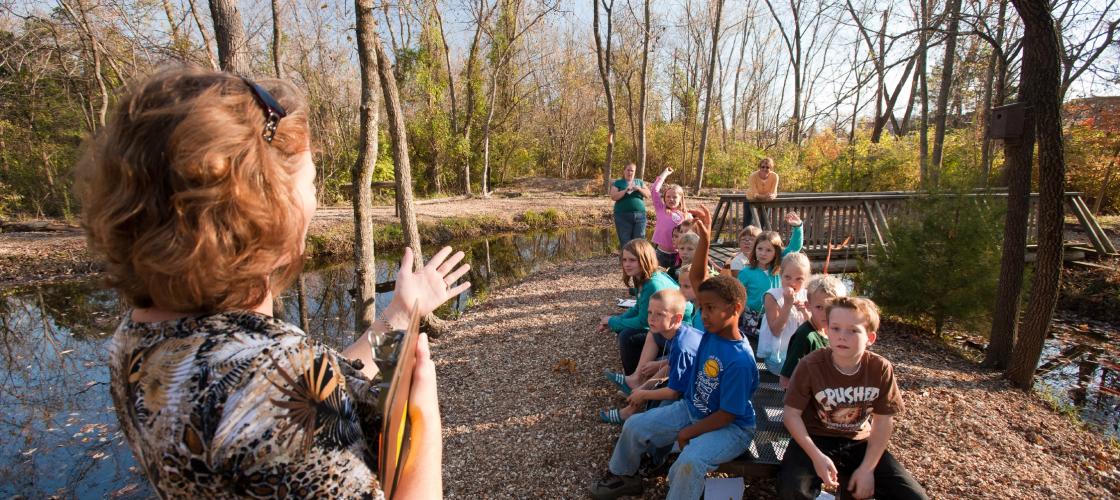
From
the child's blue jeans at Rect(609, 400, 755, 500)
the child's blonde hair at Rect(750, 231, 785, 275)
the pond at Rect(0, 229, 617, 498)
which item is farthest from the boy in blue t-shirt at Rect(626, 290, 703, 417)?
the pond at Rect(0, 229, 617, 498)

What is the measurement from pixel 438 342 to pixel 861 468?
16.5ft

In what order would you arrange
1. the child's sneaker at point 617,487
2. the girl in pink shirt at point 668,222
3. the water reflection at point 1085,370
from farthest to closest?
1. the girl in pink shirt at point 668,222
2. the water reflection at point 1085,370
3. the child's sneaker at point 617,487

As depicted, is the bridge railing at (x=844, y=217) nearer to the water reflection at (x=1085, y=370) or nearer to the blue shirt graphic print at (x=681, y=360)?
the water reflection at (x=1085, y=370)

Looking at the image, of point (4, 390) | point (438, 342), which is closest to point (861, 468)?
point (438, 342)

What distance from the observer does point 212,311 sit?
838mm

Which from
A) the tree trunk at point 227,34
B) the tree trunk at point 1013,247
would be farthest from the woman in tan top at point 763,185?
the tree trunk at point 227,34

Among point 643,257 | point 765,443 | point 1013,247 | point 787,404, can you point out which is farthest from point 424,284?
point 1013,247

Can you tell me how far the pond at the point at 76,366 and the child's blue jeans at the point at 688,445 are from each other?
262 cm

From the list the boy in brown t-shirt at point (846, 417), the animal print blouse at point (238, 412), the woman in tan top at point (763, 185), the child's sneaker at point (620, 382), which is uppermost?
the woman in tan top at point (763, 185)

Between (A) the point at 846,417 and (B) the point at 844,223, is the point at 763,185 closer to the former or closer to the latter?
(B) the point at 844,223

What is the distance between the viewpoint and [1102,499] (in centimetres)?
315

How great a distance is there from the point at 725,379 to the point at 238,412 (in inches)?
101

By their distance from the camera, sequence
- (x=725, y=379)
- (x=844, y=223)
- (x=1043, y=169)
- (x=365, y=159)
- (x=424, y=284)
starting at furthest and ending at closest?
1. (x=844, y=223)
2. (x=365, y=159)
3. (x=1043, y=169)
4. (x=725, y=379)
5. (x=424, y=284)

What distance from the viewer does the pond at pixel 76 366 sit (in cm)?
425
